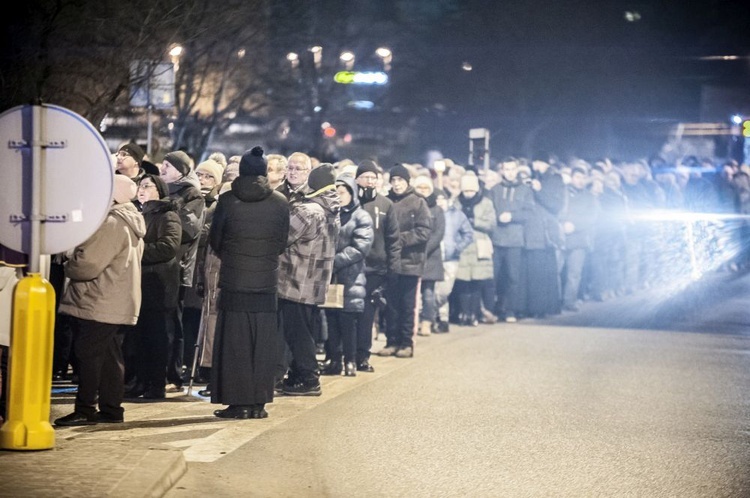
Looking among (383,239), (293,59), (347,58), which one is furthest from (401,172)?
(347,58)

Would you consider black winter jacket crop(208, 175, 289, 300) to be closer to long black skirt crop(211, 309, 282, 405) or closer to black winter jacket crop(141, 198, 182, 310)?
long black skirt crop(211, 309, 282, 405)

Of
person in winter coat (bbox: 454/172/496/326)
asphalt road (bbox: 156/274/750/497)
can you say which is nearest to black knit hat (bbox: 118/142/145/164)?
Answer: asphalt road (bbox: 156/274/750/497)

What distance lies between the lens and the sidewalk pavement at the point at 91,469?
7543 mm

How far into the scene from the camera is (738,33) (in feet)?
154

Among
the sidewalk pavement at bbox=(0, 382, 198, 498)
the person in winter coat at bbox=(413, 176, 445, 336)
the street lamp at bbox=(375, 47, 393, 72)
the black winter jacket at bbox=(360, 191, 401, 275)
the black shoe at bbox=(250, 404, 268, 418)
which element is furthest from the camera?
the street lamp at bbox=(375, 47, 393, 72)

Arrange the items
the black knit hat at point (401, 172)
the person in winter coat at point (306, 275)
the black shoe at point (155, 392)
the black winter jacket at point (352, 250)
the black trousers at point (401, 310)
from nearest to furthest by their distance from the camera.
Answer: the black shoe at point (155, 392), the person in winter coat at point (306, 275), the black winter jacket at point (352, 250), the black trousers at point (401, 310), the black knit hat at point (401, 172)

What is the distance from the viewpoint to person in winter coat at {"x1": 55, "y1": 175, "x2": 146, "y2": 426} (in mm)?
10219

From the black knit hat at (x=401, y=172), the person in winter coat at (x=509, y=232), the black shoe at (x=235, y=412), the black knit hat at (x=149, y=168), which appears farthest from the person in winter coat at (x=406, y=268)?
the black shoe at (x=235, y=412)

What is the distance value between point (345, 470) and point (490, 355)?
24.7 ft

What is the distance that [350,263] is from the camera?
14.2m

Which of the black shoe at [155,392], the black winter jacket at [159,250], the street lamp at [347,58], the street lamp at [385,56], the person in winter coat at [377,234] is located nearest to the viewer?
the black winter jacket at [159,250]

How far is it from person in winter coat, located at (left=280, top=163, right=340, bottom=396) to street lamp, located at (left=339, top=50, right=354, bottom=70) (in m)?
38.4

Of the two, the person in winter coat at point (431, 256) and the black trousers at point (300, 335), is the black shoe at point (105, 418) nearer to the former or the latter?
the black trousers at point (300, 335)

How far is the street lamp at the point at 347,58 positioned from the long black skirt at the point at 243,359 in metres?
40.2
